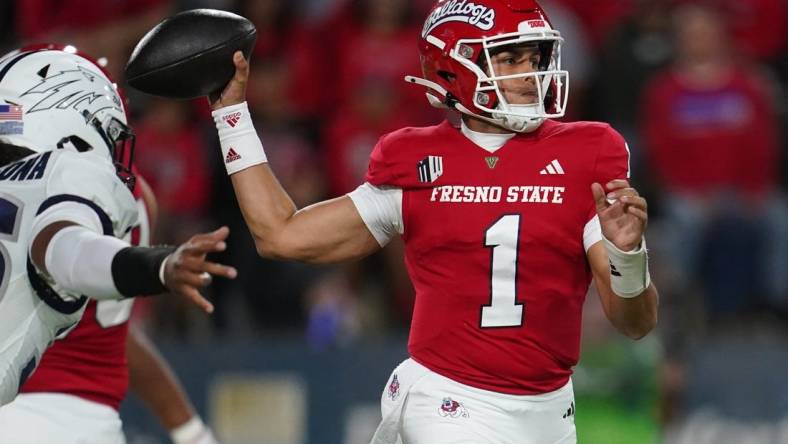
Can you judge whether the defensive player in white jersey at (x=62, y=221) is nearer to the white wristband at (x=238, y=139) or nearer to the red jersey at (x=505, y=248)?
the white wristband at (x=238, y=139)

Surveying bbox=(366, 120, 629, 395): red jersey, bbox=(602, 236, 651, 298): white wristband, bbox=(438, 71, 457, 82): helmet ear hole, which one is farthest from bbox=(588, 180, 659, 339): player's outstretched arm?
Result: bbox=(438, 71, 457, 82): helmet ear hole

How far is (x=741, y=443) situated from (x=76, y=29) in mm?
4210

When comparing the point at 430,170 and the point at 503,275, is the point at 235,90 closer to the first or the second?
the point at 430,170

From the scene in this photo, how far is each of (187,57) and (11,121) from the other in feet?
1.78

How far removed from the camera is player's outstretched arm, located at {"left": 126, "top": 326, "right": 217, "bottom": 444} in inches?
197

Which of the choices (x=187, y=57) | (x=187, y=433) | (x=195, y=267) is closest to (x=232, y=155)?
(x=187, y=57)

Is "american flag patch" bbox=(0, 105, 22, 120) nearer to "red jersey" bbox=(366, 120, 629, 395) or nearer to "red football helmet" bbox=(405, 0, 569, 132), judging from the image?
"red jersey" bbox=(366, 120, 629, 395)

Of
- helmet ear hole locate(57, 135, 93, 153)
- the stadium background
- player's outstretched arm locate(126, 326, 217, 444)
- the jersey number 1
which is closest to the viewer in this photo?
helmet ear hole locate(57, 135, 93, 153)

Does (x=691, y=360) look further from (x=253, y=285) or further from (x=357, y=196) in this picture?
(x=357, y=196)

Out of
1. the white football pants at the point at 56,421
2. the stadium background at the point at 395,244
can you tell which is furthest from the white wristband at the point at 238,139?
the stadium background at the point at 395,244

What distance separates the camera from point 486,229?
402cm

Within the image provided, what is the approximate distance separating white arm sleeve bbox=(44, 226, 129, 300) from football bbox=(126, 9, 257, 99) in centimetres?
70

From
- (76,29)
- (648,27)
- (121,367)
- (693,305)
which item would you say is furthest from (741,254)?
(121,367)

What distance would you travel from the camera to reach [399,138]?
4215 mm
